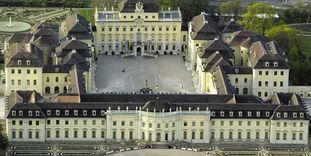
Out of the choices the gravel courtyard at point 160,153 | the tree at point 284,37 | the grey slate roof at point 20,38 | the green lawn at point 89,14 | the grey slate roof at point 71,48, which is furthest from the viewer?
the green lawn at point 89,14

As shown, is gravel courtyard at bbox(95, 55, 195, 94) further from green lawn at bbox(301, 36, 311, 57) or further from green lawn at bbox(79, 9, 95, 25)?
green lawn at bbox(301, 36, 311, 57)

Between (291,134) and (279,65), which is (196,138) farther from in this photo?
(279,65)

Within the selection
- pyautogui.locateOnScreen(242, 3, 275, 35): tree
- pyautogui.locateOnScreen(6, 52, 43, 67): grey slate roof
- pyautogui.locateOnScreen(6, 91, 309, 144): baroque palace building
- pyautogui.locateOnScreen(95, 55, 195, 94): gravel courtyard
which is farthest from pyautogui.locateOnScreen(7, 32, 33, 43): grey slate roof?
pyautogui.locateOnScreen(242, 3, 275, 35): tree

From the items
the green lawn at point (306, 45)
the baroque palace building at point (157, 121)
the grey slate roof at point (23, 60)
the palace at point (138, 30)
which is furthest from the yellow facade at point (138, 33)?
the baroque palace building at point (157, 121)

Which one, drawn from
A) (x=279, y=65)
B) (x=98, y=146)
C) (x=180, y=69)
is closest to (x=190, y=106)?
(x=98, y=146)

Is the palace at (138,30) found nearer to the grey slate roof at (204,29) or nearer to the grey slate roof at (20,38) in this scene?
the grey slate roof at (204,29)

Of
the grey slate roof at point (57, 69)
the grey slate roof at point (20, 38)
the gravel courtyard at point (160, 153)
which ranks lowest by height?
the gravel courtyard at point (160, 153)

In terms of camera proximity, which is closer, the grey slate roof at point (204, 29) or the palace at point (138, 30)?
the grey slate roof at point (204, 29)
